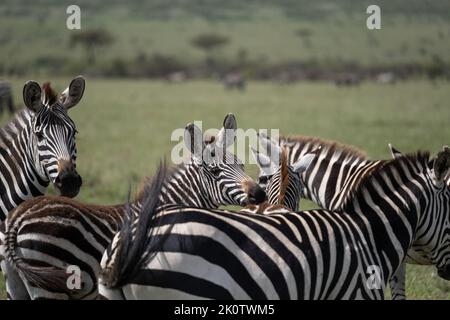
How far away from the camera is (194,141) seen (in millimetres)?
6066

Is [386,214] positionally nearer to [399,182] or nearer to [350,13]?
[399,182]

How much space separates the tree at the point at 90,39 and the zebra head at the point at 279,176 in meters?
54.1

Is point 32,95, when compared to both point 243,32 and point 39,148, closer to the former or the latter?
point 39,148

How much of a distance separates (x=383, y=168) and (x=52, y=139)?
9.06ft

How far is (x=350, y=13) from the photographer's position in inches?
3253

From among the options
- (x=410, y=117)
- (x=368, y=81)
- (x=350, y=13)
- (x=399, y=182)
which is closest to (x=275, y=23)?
(x=350, y=13)

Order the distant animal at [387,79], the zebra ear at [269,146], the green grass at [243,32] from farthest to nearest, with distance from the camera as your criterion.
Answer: the green grass at [243,32]
the distant animal at [387,79]
the zebra ear at [269,146]

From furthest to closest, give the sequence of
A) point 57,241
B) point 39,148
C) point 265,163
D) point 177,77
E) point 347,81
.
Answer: point 177,77 → point 347,81 → point 265,163 → point 39,148 → point 57,241

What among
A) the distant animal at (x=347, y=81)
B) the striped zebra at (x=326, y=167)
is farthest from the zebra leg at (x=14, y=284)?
the distant animal at (x=347, y=81)

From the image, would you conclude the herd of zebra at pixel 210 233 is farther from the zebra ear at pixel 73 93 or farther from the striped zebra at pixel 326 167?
the striped zebra at pixel 326 167

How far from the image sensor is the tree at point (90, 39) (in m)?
60.1

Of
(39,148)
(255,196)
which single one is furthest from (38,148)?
(255,196)

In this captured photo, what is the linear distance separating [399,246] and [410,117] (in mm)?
21472

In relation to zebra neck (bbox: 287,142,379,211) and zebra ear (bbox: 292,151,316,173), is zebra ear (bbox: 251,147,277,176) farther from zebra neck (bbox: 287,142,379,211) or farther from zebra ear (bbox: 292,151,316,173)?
zebra neck (bbox: 287,142,379,211)
